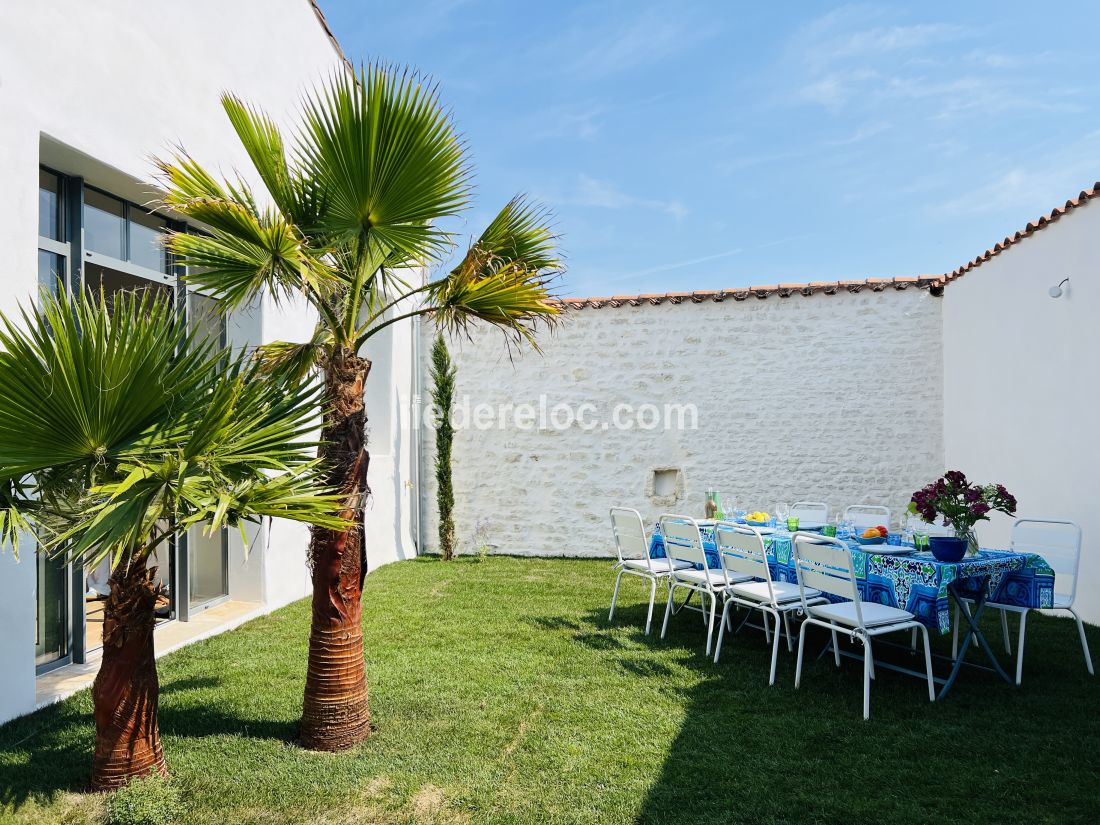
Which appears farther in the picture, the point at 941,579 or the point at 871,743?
the point at 941,579

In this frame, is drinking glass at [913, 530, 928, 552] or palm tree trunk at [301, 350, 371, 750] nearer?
palm tree trunk at [301, 350, 371, 750]

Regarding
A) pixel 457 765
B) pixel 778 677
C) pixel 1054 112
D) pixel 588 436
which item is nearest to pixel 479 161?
pixel 457 765

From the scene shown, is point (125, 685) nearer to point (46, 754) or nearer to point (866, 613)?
point (46, 754)

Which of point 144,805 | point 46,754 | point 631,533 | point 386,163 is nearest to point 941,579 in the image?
point 631,533

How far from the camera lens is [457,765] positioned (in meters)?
2.71

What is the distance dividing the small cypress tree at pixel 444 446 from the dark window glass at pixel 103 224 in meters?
4.22

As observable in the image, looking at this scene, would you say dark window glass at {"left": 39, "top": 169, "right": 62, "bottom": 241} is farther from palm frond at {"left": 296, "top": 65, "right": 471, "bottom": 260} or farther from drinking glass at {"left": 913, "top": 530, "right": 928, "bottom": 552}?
drinking glass at {"left": 913, "top": 530, "right": 928, "bottom": 552}

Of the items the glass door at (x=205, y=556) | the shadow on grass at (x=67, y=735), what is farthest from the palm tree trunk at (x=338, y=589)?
the glass door at (x=205, y=556)

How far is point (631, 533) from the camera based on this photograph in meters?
4.83

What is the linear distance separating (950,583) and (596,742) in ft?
6.57

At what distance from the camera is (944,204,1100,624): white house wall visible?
483cm

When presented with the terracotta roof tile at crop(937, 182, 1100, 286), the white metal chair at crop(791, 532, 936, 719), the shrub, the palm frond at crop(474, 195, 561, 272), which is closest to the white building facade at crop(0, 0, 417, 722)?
the shrub

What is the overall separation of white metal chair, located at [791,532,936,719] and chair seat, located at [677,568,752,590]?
755 mm

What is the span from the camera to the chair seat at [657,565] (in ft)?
15.6
